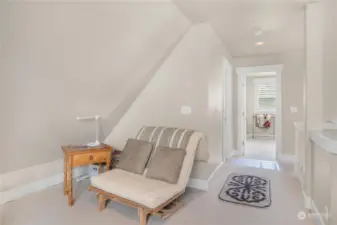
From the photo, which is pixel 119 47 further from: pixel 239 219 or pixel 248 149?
pixel 248 149

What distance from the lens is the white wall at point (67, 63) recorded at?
73.9 inches

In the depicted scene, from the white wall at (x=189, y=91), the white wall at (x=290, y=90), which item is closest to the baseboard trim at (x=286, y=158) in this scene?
the white wall at (x=290, y=90)

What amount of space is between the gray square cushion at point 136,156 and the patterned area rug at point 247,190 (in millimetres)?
1148

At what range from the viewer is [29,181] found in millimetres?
3062

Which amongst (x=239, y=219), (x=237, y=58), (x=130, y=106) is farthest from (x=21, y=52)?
(x=237, y=58)

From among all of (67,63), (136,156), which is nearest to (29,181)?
(136,156)

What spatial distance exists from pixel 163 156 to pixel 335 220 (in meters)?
1.71

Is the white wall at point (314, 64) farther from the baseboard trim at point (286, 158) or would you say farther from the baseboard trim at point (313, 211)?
the baseboard trim at point (286, 158)

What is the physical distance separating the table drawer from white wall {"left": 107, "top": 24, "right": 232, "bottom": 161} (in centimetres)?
104

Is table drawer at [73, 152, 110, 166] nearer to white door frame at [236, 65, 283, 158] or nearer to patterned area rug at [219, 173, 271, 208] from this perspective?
patterned area rug at [219, 173, 271, 208]

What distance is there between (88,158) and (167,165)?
1064 mm

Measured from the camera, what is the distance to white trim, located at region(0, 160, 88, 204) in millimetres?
2824

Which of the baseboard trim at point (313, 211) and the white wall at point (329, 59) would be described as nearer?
the baseboard trim at point (313, 211)

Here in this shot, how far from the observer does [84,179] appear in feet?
11.9
